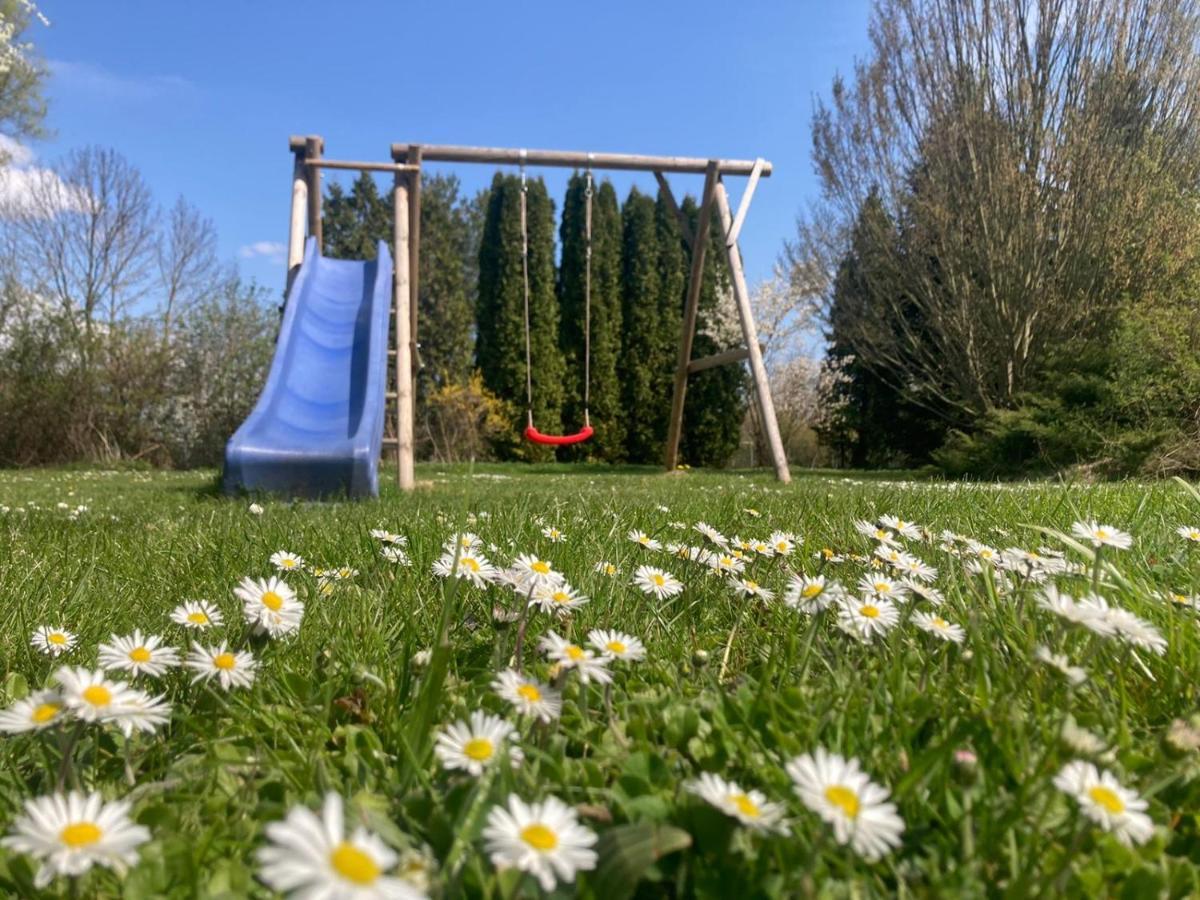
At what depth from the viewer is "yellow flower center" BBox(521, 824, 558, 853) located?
0.50 m

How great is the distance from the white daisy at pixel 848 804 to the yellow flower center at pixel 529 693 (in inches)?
11.1

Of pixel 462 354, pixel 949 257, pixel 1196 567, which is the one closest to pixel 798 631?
pixel 1196 567

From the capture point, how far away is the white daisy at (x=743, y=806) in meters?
0.57

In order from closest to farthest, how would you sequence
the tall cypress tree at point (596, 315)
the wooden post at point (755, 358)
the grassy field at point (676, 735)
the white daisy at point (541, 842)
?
the white daisy at point (541, 842) → the grassy field at point (676, 735) → the wooden post at point (755, 358) → the tall cypress tree at point (596, 315)

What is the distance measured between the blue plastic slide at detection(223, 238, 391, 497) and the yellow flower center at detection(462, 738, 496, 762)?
13.0 ft

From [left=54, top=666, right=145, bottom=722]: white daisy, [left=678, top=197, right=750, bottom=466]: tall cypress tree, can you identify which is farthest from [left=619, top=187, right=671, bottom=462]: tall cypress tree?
[left=54, top=666, right=145, bottom=722]: white daisy

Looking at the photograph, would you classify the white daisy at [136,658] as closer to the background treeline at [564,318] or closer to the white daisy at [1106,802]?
the white daisy at [1106,802]

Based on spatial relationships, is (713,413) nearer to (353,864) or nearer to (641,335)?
(641,335)

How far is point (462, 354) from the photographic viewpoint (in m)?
17.4

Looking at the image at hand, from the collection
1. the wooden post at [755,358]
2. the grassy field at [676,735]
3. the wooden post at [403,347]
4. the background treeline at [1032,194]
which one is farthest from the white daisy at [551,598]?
the background treeline at [1032,194]

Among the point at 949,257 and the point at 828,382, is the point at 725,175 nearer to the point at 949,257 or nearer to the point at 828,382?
the point at 949,257

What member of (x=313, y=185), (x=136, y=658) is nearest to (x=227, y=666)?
(x=136, y=658)

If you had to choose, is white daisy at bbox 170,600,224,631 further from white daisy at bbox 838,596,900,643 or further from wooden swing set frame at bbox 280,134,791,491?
wooden swing set frame at bbox 280,134,791,491

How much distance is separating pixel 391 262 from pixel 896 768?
24.7 ft
